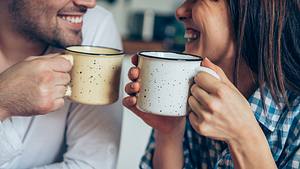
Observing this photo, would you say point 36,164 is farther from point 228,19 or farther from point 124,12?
point 124,12

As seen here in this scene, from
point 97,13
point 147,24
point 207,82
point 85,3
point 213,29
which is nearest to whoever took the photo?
point 207,82

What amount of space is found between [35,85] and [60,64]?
0.07 m

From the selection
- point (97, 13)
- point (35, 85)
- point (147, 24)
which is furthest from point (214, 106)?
point (147, 24)

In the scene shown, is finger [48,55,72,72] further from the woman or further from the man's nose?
the man's nose

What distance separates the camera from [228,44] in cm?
96

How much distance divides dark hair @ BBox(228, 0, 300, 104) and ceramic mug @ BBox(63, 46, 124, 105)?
26 centimetres

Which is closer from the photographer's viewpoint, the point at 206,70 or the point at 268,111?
the point at 206,70

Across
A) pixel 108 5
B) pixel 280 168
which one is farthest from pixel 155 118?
pixel 108 5

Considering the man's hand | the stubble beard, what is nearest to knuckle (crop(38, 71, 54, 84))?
the man's hand

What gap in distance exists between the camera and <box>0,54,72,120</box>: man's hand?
32.8 inches

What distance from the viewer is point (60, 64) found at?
82cm

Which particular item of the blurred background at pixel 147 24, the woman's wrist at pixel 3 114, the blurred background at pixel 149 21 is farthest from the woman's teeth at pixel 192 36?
the blurred background at pixel 149 21

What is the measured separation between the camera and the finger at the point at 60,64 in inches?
32.4

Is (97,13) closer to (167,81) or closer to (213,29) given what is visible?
(213,29)
